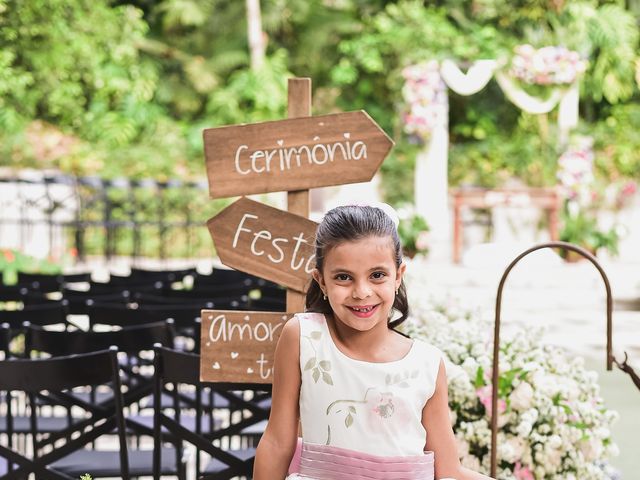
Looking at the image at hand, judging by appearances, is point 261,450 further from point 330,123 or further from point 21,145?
point 21,145

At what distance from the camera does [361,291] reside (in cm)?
182

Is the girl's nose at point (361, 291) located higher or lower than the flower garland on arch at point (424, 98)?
lower

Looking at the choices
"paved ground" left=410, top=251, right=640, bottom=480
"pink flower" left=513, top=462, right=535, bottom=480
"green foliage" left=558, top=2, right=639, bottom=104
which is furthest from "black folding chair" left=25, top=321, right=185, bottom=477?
"green foliage" left=558, top=2, right=639, bottom=104

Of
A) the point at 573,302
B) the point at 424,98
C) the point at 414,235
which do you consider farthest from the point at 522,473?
the point at 424,98

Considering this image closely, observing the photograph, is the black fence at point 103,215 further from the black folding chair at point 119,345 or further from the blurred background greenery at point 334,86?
the black folding chair at point 119,345

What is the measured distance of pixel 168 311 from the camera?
3.81 meters

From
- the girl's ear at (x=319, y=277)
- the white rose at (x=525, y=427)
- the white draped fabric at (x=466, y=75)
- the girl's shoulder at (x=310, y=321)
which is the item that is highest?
the white draped fabric at (x=466, y=75)

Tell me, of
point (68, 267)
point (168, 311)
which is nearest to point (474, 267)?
point (68, 267)

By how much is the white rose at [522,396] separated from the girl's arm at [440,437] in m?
0.80

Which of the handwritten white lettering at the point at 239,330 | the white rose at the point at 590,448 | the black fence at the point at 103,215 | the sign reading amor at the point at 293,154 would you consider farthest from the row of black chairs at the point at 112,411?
the black fence at the point at 103,215

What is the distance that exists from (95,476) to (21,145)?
42.1ft

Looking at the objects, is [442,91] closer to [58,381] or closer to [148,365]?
[148,365]

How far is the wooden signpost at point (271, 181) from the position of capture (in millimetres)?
2455

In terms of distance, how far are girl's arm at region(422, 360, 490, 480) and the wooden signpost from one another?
0.67 meters
